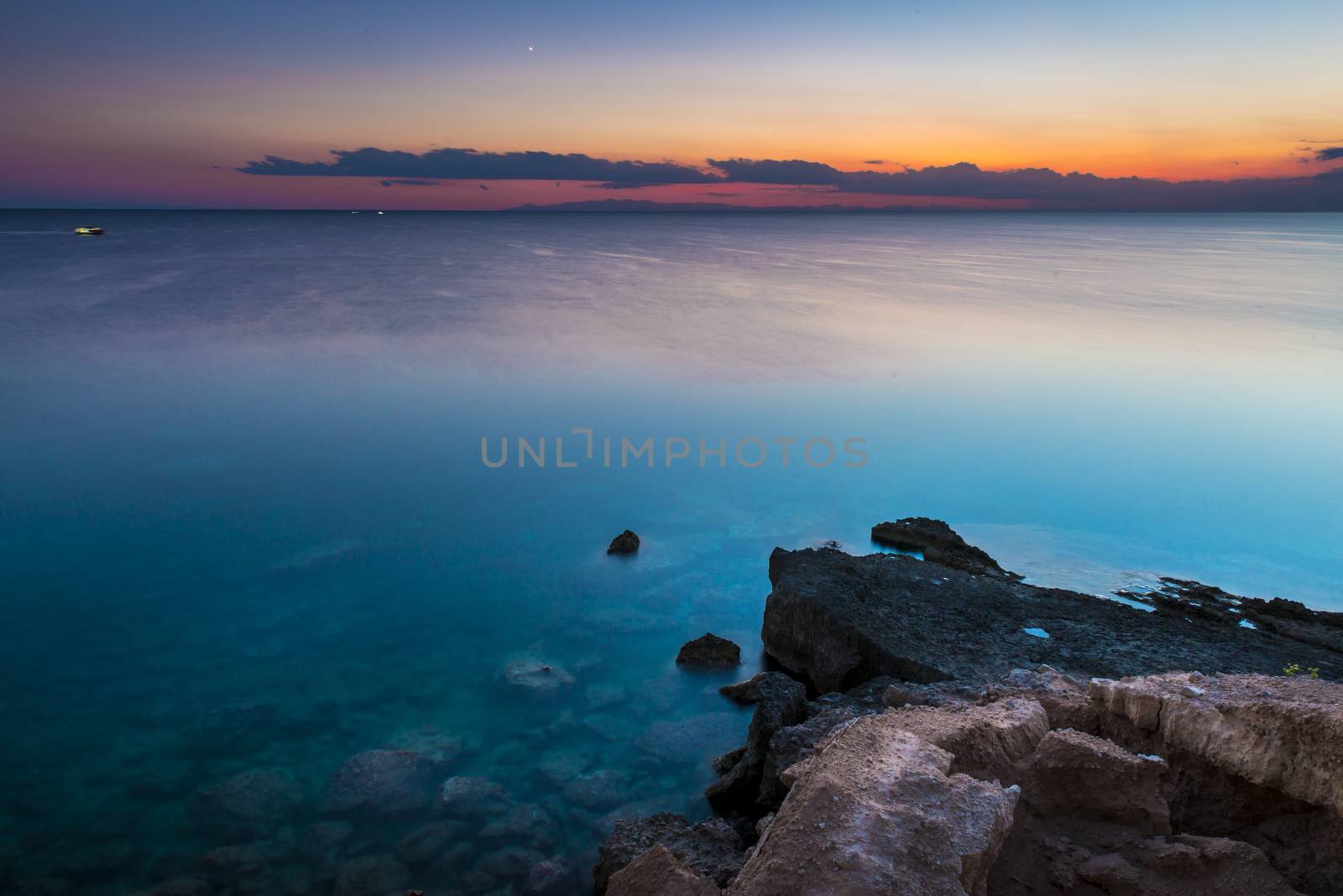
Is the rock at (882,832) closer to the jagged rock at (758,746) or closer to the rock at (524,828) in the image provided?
the jagged rock at (758,746)

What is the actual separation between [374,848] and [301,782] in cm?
121

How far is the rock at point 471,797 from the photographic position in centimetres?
689

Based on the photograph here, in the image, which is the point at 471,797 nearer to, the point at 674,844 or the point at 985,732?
the point at 674,844

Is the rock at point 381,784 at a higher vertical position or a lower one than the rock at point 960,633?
lower

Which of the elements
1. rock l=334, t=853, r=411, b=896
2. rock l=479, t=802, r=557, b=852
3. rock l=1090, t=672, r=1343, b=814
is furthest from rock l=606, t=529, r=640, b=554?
rock l=1090, t=672, r=1343, b=814

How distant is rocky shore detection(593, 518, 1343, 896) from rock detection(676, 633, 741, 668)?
1.60 m

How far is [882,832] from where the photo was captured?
3.79 m

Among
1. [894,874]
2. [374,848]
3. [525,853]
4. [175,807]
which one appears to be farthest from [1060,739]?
[175,807]

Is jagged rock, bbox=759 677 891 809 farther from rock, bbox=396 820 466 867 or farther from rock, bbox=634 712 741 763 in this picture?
rock, bbox=396 820 466 867

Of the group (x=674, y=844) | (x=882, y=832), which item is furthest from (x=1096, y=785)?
(x=674, y=844)

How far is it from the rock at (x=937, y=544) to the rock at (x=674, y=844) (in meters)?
5.48

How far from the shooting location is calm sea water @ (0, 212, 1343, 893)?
7.73 metres

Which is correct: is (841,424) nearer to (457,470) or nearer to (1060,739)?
(457,470)

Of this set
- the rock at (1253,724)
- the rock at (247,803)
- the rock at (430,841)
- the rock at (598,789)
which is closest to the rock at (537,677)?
the rock at (598,789)
